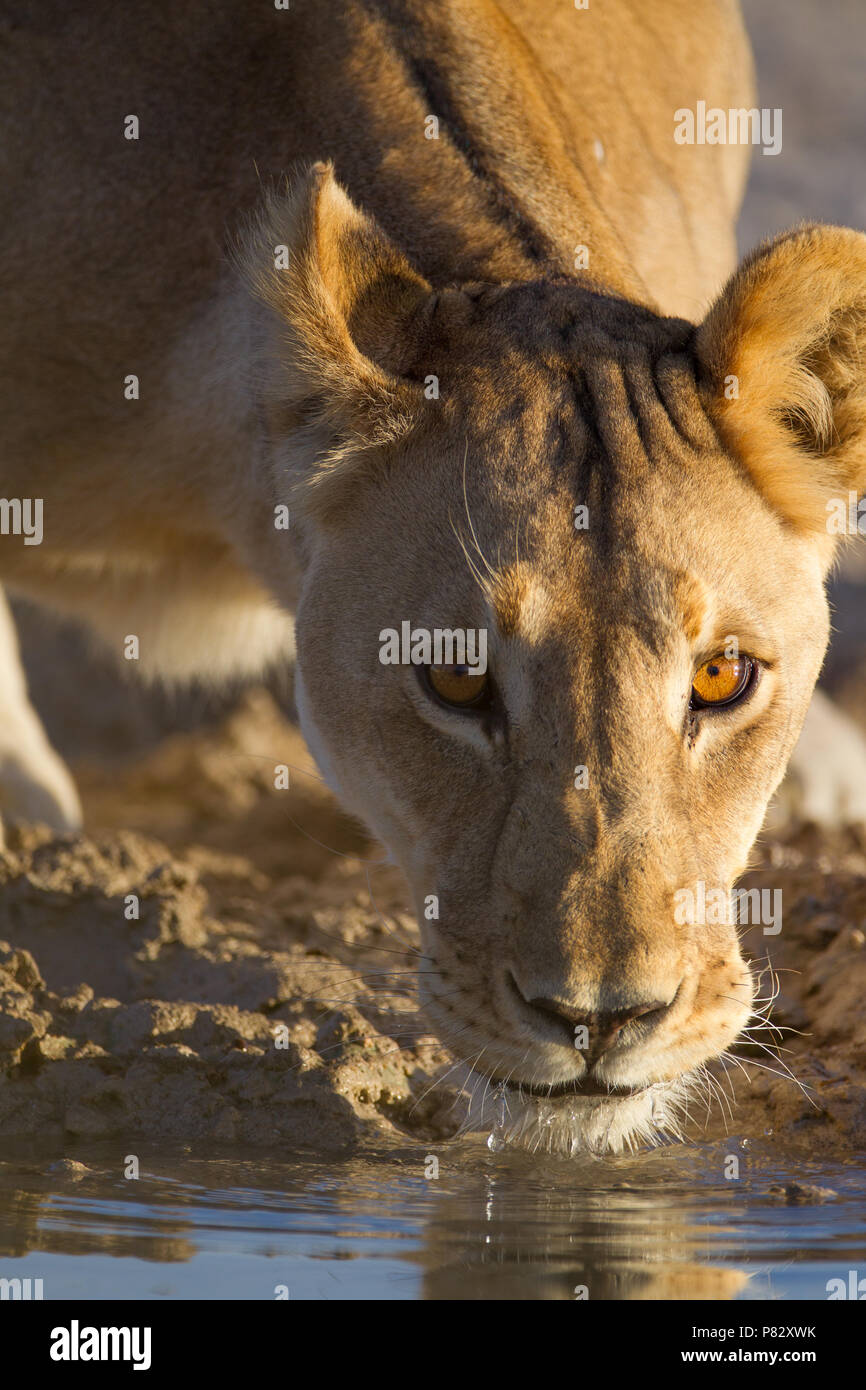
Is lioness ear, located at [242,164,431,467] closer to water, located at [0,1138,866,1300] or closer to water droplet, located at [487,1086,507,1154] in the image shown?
water droplet, located at [487,1086,507,1154]

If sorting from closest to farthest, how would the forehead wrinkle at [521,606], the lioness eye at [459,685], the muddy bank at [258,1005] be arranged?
1. the forehead wrinkle at [521,606]
2. the lioness eye at [459,685]
3. the muddy bank at [258,1005]

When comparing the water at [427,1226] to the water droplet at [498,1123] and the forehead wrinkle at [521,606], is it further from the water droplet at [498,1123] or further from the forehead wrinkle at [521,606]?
the forehead wrinkle at [521,606]

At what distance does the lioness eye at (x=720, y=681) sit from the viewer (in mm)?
Result: 4086

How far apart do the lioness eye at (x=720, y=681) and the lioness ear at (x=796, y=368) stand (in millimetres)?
503

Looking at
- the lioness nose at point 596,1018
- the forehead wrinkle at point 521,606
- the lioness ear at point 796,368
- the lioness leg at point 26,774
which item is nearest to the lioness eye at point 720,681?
the forehead wrinkle at point 521,606

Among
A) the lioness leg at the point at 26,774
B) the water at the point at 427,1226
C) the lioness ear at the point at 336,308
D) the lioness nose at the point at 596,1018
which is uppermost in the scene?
the lioness ear at the point at 336,308

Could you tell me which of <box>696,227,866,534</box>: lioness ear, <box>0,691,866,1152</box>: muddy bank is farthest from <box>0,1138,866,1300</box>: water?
<box>696,227,866,534</box>: lioness ear

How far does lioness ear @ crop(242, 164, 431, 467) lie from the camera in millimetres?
4344

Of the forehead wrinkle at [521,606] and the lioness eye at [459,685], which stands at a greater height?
the forehead wrinkle at [521,606]

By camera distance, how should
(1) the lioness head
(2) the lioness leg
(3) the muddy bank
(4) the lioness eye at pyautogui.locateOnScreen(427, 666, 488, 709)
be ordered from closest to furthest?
(1) the lioness head → (4) the lioness eye at pyautogui.locateOnScreen(427, 666, 488, 709) → (3) the muddy bank → (2) the lioness leg

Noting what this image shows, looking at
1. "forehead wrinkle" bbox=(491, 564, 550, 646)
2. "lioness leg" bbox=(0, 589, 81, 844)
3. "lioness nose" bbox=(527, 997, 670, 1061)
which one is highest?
"lioness leg" bbox=(0, 589, 81, 844)

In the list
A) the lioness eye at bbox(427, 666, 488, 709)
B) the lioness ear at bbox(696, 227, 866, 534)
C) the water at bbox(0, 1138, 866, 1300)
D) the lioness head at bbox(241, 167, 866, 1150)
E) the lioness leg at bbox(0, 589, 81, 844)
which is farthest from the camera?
the lioness leg at bbox(0, 589, 81, 844)

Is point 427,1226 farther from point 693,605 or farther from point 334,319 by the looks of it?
point 334,319

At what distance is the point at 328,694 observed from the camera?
457 centimetres
